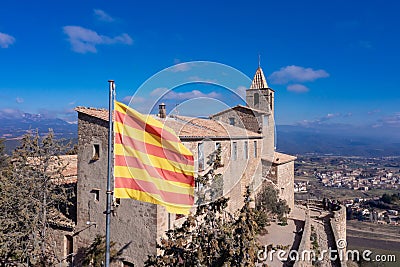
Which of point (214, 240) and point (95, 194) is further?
point (95, 194)

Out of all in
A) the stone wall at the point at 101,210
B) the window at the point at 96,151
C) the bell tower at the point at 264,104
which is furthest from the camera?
the bell tower at the point at 264,104

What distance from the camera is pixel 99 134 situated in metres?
13.3

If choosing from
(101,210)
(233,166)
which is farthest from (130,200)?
(233,166)

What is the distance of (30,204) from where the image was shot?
44.5 feet

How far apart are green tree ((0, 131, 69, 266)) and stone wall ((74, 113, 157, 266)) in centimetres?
131

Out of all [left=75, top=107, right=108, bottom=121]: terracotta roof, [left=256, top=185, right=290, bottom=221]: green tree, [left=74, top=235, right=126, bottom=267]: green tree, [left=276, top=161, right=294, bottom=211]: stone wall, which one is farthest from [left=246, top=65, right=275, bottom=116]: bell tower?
[left=74, top=235, right=126, bottom=267]: green tree

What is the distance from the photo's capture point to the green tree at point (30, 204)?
13.2 meters

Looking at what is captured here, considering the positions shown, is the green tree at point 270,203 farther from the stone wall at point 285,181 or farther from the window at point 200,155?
the window at point 200,155

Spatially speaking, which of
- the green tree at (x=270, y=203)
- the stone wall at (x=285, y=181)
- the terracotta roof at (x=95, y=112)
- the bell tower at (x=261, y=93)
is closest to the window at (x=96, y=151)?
the terracotta roof at (x=95, y=112)

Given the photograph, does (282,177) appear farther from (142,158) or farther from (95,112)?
(142,158)

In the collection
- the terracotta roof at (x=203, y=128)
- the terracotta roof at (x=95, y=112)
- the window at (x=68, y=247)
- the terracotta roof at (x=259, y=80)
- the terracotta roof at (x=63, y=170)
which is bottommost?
A: the window at (x=68, y=247)

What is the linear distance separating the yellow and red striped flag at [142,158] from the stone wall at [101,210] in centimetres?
540

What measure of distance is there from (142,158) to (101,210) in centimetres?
815

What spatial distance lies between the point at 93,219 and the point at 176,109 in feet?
29.6
